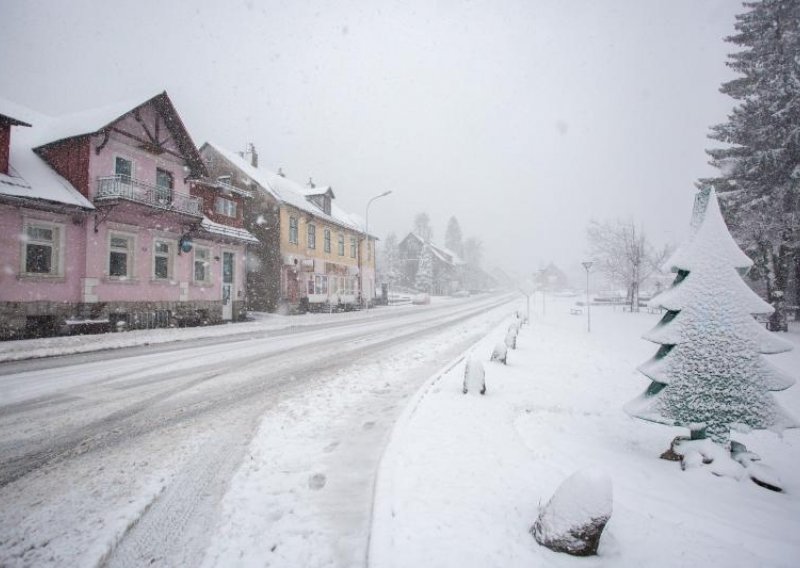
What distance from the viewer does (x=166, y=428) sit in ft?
15.5

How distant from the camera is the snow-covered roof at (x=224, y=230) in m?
18.7

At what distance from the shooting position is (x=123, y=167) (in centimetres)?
1608

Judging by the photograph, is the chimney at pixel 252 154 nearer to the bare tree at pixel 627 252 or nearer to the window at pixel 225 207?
the window at pixel 225 207

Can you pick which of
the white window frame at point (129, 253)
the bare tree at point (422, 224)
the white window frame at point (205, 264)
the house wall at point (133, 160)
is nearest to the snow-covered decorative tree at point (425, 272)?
the bare tree at point (422, 224)

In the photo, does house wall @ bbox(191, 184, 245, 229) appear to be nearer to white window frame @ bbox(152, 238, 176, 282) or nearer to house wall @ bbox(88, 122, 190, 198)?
house wall @ bbox(88, 122, 190, 198)

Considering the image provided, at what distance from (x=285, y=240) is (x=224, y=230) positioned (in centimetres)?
598

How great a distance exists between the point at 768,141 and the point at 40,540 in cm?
2356

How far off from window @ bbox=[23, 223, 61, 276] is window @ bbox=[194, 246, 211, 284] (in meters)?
5.82

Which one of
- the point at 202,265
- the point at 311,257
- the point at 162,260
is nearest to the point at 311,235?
the point at 311,257

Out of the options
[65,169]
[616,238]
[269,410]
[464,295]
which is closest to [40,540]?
[269,410]

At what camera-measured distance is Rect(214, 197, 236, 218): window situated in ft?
69.5

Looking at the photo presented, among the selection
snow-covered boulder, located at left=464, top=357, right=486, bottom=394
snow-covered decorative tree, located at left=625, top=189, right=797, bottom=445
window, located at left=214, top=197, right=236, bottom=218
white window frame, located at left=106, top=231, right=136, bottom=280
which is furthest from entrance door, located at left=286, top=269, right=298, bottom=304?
snow-covered decorative tree, located at left=625, top=189, right=797, bottom=445

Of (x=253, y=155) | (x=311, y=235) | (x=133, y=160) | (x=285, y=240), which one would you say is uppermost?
(x=253, y=155)

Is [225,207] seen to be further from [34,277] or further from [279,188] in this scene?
[34,277]
